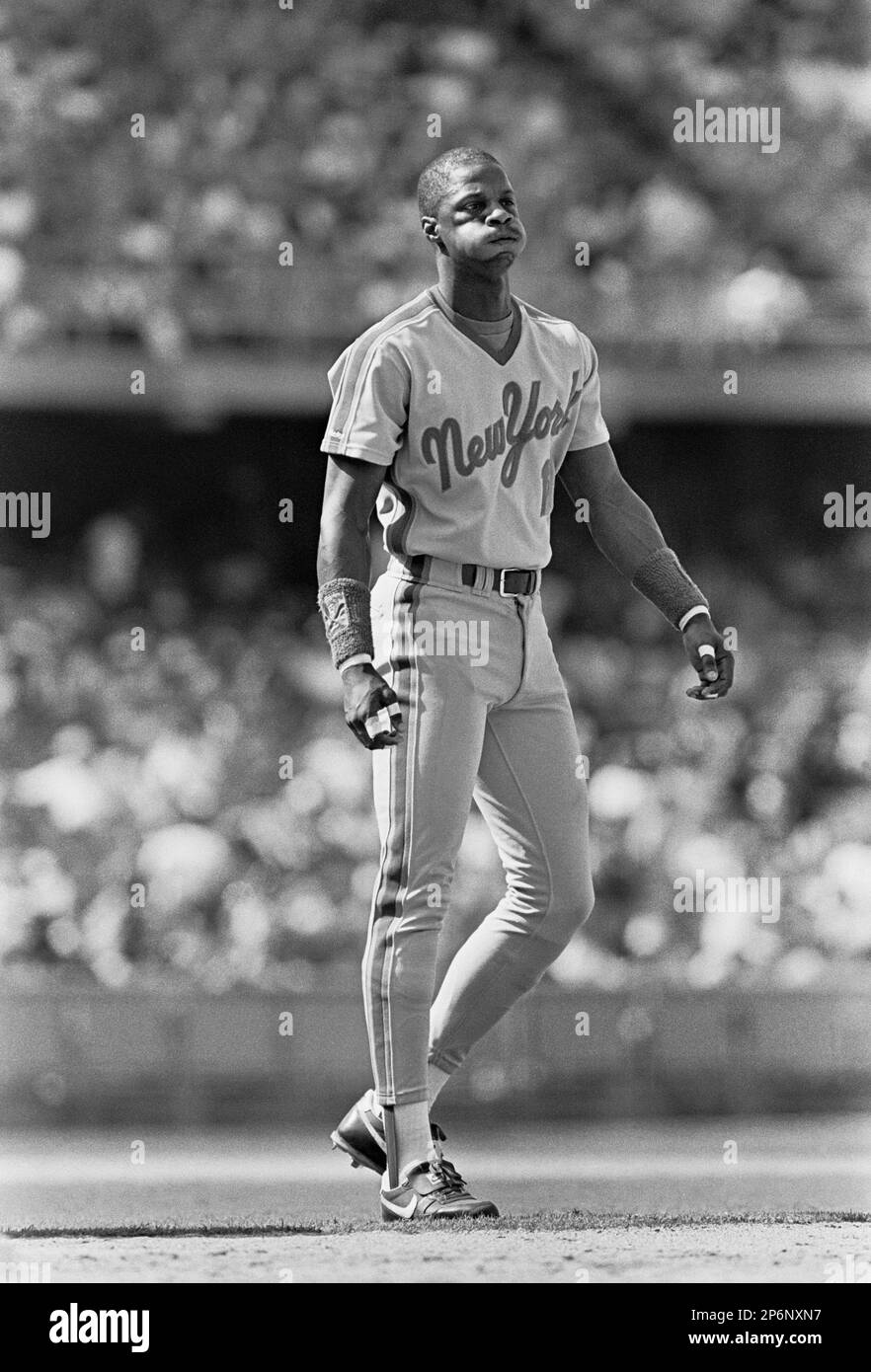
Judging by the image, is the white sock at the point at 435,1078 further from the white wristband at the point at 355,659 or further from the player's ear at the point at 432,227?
the player's ear at the point at 432,227

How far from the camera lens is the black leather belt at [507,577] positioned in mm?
2229

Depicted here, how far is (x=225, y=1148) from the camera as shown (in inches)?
134

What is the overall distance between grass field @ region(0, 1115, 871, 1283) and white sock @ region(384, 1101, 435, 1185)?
0.08 meters

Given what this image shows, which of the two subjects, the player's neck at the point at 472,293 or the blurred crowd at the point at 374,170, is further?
the blurred crowd at the point at 374,170

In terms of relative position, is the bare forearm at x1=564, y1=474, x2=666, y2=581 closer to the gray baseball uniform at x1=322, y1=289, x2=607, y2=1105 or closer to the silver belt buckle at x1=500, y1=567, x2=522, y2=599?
the gray baseball uniform at x1=322, y1=289, x2=607, y2=1105

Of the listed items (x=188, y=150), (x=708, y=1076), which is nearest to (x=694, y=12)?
(x=188, y=150)

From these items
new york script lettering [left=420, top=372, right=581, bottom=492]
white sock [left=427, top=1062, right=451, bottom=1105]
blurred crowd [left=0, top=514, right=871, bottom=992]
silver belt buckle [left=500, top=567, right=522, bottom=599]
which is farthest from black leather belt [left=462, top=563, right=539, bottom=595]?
blurred crowd [left=0, top=514, right=871, bottom=992]

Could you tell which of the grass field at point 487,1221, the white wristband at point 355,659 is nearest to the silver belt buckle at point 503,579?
the white wristband at point 355,659

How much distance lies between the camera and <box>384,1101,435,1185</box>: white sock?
7.13 ft

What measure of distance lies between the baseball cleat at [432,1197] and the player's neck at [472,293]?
3.59ft

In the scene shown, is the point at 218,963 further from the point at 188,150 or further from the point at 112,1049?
the point at 188,150

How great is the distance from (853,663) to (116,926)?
69.8 inches

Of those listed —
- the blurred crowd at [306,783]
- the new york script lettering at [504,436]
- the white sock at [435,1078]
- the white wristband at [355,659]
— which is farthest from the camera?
the blurred crowd at [306,783]

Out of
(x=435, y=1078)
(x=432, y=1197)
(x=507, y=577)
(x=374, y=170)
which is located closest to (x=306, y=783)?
(x=374, y=170)
